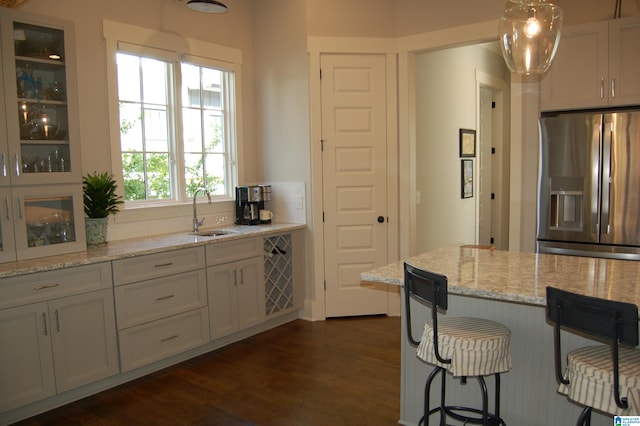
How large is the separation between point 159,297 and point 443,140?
3473mm

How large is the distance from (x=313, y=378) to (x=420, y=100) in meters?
2.99

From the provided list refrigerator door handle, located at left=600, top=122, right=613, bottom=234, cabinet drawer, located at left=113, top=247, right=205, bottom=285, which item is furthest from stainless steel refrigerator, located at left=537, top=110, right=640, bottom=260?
cabinet drawer, located at left=113, top=247, right=205, bottom=285

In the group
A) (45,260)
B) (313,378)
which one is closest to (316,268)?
(313,378)

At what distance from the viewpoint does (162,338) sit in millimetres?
3330

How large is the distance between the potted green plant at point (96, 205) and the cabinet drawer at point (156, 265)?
44cm

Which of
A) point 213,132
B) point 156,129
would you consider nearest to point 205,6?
point 156,129

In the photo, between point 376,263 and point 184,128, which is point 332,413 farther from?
point 184,128

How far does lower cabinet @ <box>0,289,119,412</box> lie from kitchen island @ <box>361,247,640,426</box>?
5.85 ft

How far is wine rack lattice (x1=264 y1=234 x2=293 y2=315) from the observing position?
13.9ft

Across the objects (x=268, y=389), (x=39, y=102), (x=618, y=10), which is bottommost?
(x=268, y=389)

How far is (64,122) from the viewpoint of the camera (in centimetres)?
306

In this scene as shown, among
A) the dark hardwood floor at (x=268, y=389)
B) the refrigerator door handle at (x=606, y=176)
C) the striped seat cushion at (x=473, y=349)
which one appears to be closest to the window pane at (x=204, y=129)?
the dark hardwood floor at (x=268, y=389)

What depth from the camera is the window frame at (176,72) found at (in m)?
3.65

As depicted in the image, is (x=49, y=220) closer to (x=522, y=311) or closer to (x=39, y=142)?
(x=39, y=142)
